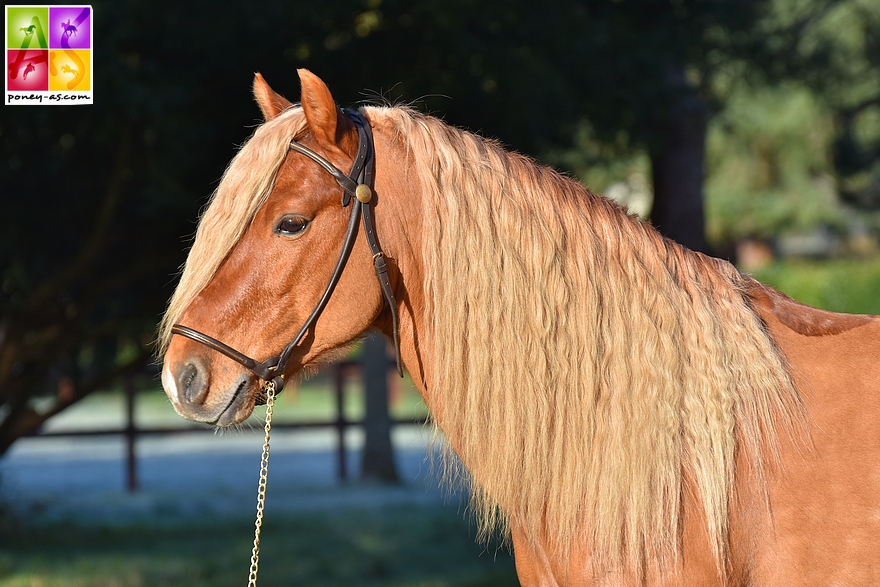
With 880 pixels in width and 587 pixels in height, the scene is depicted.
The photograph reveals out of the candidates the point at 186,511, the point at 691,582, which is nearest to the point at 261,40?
the point at 691,582

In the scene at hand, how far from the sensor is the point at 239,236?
1.99 m

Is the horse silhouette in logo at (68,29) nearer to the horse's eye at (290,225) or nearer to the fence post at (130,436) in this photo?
the horse's eye at (290,225)

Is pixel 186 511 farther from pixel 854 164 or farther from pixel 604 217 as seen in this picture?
pixel 854 164

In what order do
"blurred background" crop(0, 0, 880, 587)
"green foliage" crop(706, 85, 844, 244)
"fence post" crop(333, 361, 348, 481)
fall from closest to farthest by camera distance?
1. "blurred background" crop(0, 0, 880, 587)
2. "fence post" crop(333, 361, 348, 481)
3. "green foliage" crop(706, 85, 844, 244)

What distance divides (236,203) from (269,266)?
0.17 meters

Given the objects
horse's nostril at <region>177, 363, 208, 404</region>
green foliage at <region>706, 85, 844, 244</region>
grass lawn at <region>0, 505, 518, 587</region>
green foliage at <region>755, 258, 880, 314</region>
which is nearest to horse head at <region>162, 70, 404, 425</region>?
horse's nostril at <region>177, 363, 208, 404</region>

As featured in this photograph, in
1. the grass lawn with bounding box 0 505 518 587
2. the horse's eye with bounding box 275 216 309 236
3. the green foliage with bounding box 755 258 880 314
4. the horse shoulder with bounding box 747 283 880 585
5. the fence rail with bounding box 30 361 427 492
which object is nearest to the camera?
the horse shoulder with bounding box 747 283 880 585

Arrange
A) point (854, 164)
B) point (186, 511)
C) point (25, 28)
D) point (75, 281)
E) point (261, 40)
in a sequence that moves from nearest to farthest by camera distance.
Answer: point (25, 28) < point (261, 40) < point (75, 281) < point (186, 511) < point (854, 164)

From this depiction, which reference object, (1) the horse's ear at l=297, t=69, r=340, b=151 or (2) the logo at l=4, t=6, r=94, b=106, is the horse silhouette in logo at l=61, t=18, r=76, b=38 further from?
(1) the horse's ear at l=297, t=69, r=340, b=151

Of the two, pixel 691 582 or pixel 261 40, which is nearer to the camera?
pixel 691 582

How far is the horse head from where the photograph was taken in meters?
1.97

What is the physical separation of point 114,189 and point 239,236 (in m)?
4.14

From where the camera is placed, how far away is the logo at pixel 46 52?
4.09m

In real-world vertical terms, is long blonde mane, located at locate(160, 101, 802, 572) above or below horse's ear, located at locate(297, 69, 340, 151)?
below
